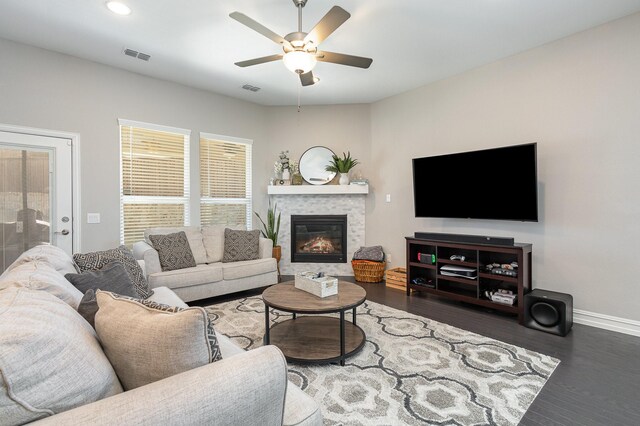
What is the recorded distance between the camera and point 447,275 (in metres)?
3.77

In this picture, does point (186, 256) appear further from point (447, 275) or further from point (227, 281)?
point (447, 275)

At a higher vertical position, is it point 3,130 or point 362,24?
point 362,24

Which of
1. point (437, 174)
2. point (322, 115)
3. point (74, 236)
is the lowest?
point (74, 236)

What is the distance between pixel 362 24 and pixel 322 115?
96.6 inches

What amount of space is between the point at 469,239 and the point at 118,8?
13.7 feet

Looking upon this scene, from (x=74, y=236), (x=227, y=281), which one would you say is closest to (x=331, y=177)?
(x=227, y=281)

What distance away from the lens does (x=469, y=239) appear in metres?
3.57

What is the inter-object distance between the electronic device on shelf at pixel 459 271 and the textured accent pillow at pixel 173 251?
311 cm

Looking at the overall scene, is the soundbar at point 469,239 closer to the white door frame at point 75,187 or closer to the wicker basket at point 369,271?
the wicker basket at point 369,271

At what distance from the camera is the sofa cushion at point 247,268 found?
389 centimetres

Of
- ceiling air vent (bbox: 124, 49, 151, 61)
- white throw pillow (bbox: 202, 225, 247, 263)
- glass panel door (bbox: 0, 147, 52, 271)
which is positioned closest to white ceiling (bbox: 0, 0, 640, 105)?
ceiling air vent (bbox: 124, 49, 151, 61)

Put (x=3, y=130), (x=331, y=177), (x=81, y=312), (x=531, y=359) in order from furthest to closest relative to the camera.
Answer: (x=331, y=177) → (x=3, y=130) → (x=531, y=359) → (x=81, y=312)

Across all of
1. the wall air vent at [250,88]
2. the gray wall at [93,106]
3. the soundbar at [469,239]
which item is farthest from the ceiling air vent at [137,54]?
the soundbar at [469,239]

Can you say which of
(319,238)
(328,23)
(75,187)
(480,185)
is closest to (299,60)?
(328,23)
